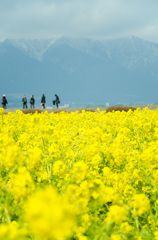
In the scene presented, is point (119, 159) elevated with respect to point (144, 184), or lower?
elevated

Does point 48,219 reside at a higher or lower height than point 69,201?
higher

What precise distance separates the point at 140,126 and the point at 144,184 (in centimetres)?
241

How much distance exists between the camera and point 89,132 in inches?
145

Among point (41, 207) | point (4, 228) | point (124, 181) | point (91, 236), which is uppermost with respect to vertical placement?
point (41, 207)

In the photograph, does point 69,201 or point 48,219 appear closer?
point 48,219

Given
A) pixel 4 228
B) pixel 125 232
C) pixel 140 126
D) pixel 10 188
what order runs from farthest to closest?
pixel 140 126 → pixel 10 188 → pixel 125 232 → pixel 4 228

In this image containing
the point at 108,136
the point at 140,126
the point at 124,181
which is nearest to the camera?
the point at 124,181

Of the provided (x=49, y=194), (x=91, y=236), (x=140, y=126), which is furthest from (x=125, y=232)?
(x=140, y=126)

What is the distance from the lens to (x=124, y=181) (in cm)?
316

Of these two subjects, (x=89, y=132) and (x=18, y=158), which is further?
(x=89, y=132)

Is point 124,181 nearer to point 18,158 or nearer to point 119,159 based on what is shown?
point 119,159

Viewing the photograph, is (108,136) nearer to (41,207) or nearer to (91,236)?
(91,236)

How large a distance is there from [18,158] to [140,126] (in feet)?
13.0

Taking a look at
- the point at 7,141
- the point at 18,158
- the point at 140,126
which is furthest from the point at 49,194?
the point at 140,126
